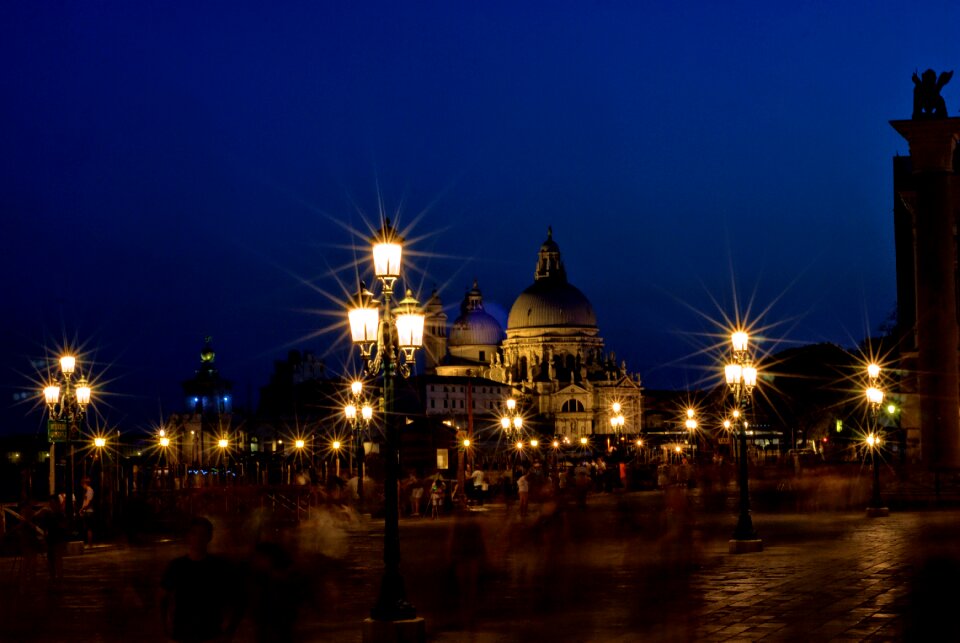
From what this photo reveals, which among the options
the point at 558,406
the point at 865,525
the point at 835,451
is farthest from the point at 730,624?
the point at 558,406

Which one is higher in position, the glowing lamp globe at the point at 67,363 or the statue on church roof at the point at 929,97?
the statue on church roof at the point at 929,97

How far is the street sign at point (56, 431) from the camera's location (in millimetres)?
25078

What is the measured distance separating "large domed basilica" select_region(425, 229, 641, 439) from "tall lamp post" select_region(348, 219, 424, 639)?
13491cm

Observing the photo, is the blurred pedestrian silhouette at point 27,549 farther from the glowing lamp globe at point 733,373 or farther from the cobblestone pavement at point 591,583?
the glowing lamp globe at point 733,373

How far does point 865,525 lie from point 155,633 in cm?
1721

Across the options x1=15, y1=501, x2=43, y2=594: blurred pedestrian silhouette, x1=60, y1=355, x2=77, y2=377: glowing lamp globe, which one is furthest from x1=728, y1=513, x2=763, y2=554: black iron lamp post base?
x1=60, y1=355, x2=77, y2=377: glowing lamp globe

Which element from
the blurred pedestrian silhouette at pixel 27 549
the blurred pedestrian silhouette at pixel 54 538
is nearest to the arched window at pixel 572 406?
the blurred pedestrian silhouette at pixel 27 549

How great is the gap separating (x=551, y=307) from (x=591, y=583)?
143828 mm

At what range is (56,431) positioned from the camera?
82.7 ft

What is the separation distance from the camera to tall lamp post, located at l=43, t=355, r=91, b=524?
2525 centimetres

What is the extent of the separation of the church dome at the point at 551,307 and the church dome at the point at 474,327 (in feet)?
25.6

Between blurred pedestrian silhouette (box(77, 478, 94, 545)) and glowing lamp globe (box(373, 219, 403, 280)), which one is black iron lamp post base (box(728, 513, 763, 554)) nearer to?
glowing lamp globe (box(373, 219, 403, 280))

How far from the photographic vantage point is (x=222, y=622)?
8547 mm

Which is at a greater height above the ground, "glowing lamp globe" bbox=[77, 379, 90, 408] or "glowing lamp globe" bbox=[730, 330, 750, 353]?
"glowing lamp globe" bbox=[730, 330, 750, 353]
